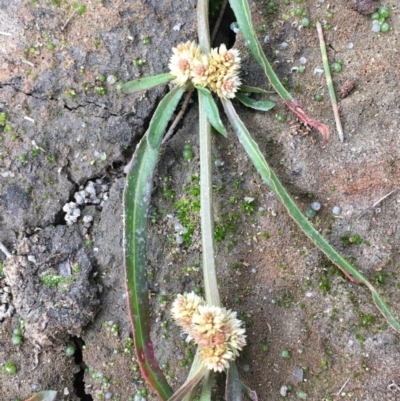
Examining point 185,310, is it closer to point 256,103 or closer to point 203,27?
point 256,103

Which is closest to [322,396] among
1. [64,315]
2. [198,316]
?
[198,316]

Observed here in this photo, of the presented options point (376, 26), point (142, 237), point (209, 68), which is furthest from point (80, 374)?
point (376, 26)

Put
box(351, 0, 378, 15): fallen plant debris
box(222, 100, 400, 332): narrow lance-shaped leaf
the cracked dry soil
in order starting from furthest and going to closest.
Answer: box(351, 0, 378, 15): fallen plant debris → the cracked dry soil → box(222, 100, 400, 332): narrow lance-shaped leaf

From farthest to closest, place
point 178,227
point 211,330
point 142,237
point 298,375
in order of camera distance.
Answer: point 178,227 → point 298,375 → point 142,237 → point 211,330

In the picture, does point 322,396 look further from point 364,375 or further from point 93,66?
point 93,66

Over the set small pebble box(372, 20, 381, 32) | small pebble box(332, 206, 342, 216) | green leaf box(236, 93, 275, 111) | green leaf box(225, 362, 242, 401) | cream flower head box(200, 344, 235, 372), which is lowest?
green leaf box(225, 362, 242, 401)

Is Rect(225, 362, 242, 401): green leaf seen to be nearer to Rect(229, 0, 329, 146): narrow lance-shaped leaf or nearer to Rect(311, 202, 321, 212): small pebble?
Rect(311, 202, 321, 212): small pebble

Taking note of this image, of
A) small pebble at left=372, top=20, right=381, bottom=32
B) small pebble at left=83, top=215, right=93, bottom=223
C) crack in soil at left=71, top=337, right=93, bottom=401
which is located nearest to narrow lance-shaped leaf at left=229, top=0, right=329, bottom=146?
small pebble at left=372, top=20, right=381, bottom=32
